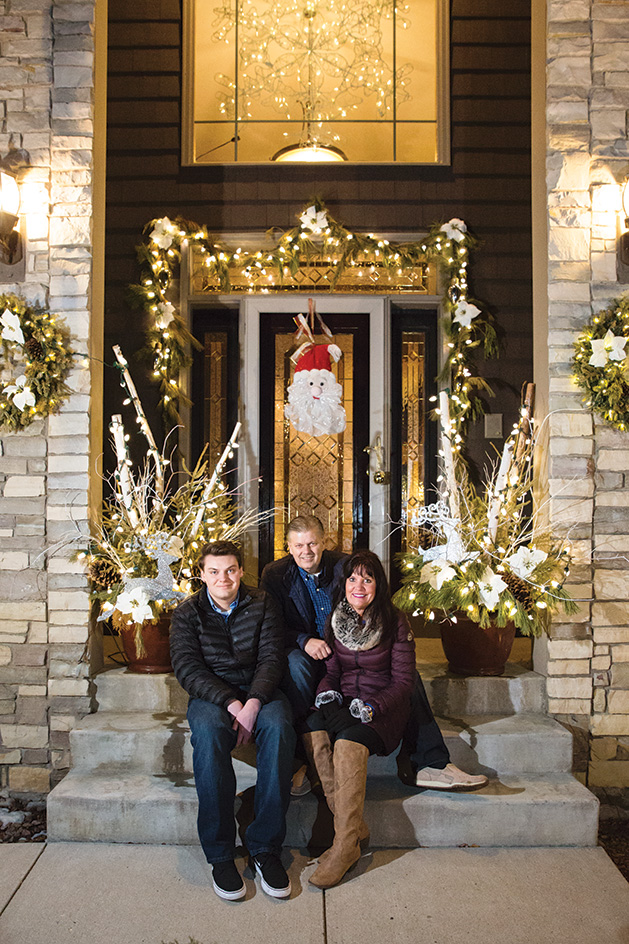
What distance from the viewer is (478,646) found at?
11.1 feet

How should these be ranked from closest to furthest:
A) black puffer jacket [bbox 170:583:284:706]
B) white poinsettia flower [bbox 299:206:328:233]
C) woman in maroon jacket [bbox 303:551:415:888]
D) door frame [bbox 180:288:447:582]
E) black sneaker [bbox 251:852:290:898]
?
black sneaker [bbox 251:852:290:898]
woman in maroon jacket [bbox 303:551:415:888]
black puffer jacket [bbox 170:583:284:706]
white poinsettia flower [bbox 299:206:328:233]
door frame [bbox 180:288:447:582]

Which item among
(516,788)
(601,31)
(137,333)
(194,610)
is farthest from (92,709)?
(601,31)

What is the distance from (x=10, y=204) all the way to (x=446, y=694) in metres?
3.06

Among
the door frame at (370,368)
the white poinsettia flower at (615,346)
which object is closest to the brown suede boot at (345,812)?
the white poinsettia flower at (615,346)

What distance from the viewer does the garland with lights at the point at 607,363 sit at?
3.30m

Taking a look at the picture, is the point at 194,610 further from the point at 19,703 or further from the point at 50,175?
the point at 50,175

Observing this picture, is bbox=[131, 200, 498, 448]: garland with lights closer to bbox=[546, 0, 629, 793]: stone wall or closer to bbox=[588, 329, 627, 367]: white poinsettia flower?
bbox=[546, 0, 629, 793]: stone wall

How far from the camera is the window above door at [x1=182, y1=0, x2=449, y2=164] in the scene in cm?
496

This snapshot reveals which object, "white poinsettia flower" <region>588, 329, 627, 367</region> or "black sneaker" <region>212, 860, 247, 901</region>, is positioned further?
"white poinsettia flower" <region>588, 329, 627, 367</region>

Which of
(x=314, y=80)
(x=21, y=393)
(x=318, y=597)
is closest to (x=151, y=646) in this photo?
(x=318, y=597)

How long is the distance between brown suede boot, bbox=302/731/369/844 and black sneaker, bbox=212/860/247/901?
40cm

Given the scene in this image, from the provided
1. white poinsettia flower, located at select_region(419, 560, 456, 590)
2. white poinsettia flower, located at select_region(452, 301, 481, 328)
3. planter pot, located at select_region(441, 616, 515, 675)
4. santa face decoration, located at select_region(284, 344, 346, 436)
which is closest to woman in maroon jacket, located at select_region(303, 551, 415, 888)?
white poinsettia flower, located at select_region(419, 560, 456, 590)

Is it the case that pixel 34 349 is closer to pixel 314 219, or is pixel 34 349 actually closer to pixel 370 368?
pixel 314 219

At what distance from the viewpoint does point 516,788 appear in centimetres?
294
